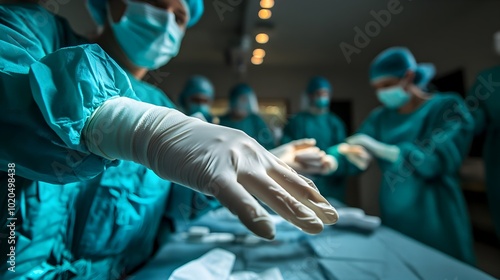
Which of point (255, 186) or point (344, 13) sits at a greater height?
point (344, 13)

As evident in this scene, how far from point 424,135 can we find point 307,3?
4.45 feet

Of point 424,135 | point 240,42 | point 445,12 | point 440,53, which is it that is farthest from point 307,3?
point 440,53

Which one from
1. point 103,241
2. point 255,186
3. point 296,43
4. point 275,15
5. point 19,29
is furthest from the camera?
point 296,43

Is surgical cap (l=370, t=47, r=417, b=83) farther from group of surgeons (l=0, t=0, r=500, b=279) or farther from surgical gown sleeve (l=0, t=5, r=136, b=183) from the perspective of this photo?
surgical gown sleeve (l=0, t=5, r=136, b=183)

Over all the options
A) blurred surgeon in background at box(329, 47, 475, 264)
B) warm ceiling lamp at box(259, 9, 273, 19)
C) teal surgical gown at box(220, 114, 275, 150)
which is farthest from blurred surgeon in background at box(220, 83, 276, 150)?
blurred surgeon in background at box(329, 47, 475, 264)

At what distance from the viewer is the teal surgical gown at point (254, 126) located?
2600mm

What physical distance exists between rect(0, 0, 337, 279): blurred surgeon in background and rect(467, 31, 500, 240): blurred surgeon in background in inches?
76.7

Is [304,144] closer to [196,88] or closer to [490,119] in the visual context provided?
[490,119]

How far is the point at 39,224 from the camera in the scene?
56 cm

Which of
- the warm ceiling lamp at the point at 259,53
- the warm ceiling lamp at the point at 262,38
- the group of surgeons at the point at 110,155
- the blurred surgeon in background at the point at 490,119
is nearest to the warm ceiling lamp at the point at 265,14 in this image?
the warm ceiling lamp at the point at 262,38

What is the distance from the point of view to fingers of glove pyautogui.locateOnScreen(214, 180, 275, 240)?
37cm

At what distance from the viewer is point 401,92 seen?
1.77m

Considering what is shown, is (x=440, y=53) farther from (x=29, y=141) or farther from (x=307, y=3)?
(x=29, y=141)

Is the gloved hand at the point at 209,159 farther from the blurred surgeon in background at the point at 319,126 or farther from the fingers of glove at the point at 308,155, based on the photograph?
the blurred surgeon in background at the point at 319,126
